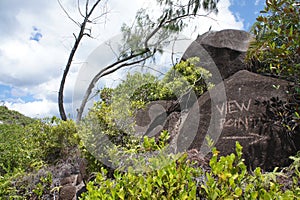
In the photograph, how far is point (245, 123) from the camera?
3217mm

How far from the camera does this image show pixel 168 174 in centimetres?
189

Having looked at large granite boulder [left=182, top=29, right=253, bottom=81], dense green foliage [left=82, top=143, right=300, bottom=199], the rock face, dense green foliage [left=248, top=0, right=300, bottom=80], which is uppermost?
large granite boulder [left=182, top=29, right=253, bottom=81]

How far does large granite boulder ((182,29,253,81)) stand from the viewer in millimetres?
5945

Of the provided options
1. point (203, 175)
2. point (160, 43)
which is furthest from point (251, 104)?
point (160, 43)

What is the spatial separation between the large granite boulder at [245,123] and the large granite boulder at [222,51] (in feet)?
7.16

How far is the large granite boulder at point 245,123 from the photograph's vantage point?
314 cm

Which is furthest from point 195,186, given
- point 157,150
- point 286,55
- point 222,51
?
point 222,51

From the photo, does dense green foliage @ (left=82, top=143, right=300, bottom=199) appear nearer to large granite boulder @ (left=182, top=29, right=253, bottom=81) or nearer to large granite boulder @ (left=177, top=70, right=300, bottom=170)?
large granite boulder @ (left=177, top=70, right=300, bottom=170)

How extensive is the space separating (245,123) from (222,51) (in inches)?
124

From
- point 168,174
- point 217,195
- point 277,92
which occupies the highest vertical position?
point 277,92

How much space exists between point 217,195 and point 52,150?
Result: 4154mm

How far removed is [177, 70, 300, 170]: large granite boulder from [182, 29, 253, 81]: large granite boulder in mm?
2183

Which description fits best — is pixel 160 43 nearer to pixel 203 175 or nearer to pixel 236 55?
pixel 236 55

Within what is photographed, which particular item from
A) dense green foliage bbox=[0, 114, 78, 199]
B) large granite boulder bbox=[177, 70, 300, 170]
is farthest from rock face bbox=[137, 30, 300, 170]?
dense green foliage bbox=[0, 114, 78, 199]
